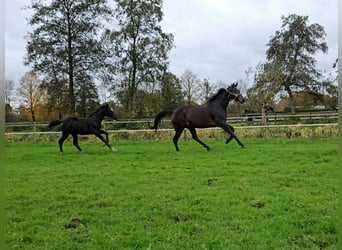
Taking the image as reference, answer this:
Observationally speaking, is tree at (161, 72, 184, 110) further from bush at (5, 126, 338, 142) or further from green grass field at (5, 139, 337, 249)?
green grass field at (5, 139, 337, 249)

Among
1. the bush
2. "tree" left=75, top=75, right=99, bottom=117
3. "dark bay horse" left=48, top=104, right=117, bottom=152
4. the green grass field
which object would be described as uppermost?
"tree" left=75, top=75, right=99, bottom=117

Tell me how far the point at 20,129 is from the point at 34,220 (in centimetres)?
1766

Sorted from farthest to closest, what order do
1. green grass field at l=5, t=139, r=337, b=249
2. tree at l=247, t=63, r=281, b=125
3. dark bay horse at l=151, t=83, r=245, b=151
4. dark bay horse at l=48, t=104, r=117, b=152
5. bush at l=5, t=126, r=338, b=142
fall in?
tree at l=247, t=63, r=281, b=125 < bush at l=5, t=126, r=338, b=142 < dark bay horse at l=48, t=104, r=117, b=152 < dark bay horse at l=151, t=83, r=245, b=151 < green grass field at l=5, t=139, r=337, b=249

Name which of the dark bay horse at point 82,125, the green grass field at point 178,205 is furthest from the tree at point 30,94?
the green grass field at point 178,205

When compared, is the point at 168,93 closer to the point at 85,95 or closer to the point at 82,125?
the point at 85,95

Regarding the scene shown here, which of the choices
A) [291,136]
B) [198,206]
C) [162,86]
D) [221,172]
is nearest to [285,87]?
[162,86]

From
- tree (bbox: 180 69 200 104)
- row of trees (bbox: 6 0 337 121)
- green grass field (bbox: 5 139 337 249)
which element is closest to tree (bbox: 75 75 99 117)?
row of trees (bbox: 6 0 337 121)

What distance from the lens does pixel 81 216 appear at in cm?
412

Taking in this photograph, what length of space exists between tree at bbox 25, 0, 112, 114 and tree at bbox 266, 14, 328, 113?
18.5 metres

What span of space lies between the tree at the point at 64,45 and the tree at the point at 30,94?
12.5 ft

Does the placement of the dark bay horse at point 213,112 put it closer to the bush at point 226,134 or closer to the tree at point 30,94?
the bush at point 226,134

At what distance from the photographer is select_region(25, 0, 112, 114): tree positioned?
22938 millimetres

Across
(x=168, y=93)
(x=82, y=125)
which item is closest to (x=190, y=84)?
(x=168, y=93)

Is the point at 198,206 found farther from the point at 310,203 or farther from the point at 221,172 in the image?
the point at 221,172
